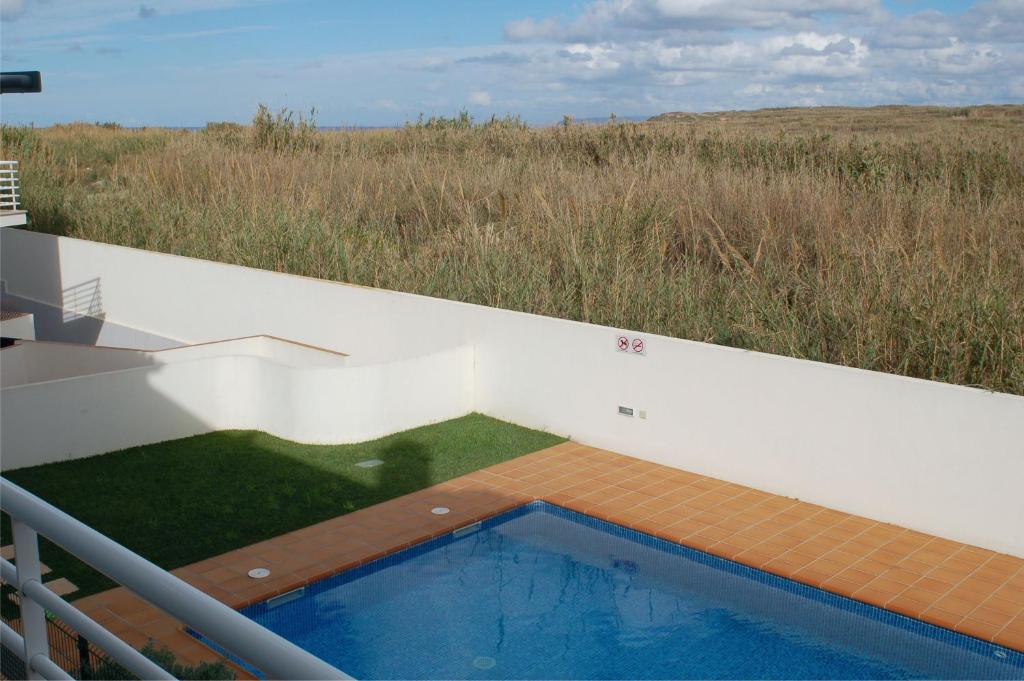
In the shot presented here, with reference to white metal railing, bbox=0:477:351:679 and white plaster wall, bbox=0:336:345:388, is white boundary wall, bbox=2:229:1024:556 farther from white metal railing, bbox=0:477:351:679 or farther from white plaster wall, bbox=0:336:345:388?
white metal railing, bbox=0:477:351:679

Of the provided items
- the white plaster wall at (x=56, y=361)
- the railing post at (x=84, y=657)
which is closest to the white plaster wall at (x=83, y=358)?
the white plaster wall at (x=56, y=361)

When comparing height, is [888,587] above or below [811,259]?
below

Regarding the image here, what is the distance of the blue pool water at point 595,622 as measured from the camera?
15.3 ft

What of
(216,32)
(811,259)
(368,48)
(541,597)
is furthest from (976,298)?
(216,32)

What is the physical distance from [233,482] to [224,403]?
1.60m

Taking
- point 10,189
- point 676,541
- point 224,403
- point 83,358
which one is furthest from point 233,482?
point 10,189

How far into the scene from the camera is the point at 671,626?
5.08 meters

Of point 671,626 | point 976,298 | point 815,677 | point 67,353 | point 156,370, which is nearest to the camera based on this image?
point 815,677

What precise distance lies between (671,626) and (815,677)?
808 millimetres

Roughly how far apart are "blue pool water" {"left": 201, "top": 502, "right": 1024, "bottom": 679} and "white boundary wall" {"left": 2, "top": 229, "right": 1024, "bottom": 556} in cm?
127

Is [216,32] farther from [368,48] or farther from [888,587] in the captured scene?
[888,587]

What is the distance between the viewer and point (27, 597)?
1.76m

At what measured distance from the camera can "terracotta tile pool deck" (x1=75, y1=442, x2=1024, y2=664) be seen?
4836 mm

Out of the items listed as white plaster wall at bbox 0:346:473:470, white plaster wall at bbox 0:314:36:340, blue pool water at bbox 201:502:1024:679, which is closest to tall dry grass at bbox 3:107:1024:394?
white plaster wall at bbox 0:346:473:470
